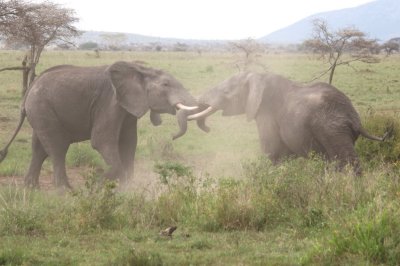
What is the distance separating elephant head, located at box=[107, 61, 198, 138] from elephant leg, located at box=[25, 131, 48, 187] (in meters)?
1.82

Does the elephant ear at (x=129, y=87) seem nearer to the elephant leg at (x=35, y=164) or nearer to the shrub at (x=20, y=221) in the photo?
the elephant leg at (x=35, y=164)

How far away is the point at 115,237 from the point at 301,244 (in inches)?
73.8

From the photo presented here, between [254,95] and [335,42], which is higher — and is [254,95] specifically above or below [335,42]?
above

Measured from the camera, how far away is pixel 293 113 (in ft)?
33.3

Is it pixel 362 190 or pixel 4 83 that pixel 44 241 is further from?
pixel 4 83

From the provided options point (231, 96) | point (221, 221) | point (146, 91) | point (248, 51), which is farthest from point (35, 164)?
point (248, 51)

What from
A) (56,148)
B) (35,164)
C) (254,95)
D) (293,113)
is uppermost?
(254,95)

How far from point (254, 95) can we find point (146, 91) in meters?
1.63

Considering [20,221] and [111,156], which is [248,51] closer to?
[111,156]

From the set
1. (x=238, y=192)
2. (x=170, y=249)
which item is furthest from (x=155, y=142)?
(x=170, y=249)

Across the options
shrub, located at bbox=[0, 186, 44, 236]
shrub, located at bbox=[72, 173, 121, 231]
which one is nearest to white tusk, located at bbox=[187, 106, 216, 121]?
shrub, located at bbox=[72, 173, 121, 231]

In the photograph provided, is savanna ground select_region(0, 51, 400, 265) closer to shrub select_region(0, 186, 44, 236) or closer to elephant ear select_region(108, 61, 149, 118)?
shrub select_region(0, 186, 44, 236)

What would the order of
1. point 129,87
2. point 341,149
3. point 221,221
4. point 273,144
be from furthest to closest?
1. point 273,144
2. point 129,87
3. point 341,149
4. point 221,221

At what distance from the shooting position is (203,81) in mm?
32531
